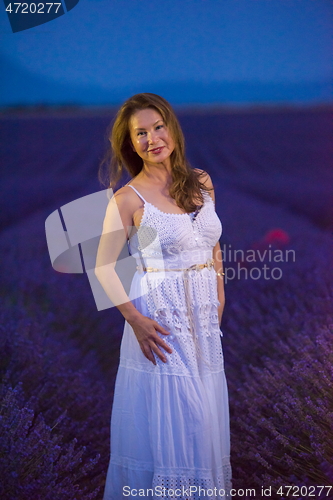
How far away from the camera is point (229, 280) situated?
277cm

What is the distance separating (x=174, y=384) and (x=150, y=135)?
90cm

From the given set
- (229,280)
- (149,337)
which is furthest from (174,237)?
(229,280)

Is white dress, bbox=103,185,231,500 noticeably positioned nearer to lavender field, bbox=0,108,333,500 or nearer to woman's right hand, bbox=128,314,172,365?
woman's right hand, bbox=128,314,172,365

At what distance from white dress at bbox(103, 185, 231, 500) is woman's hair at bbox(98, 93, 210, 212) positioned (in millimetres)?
82

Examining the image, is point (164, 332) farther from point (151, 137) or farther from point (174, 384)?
point (151, 137)

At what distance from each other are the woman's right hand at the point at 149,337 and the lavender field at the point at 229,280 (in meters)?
0.66

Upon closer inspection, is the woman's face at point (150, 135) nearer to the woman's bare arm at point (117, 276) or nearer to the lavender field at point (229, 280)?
the woman's bare arm at point (117, 276)

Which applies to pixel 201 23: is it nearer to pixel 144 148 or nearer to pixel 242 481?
pixel 144 148

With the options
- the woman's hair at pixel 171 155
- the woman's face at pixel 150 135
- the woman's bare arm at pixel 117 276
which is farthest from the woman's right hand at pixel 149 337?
the woman's face at pixel 150 135

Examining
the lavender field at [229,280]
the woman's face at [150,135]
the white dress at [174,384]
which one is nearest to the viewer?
the white dress at [174,384]

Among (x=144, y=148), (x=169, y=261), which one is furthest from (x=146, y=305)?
(x=144, y=148)

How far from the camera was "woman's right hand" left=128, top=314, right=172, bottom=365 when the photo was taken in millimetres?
1775

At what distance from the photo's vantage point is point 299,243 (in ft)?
8.72

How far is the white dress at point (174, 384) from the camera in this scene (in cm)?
Answer: 177
